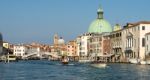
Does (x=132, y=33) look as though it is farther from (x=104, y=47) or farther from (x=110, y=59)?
(x=104, y=47)

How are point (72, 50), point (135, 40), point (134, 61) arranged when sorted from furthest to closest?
point (72, 50), point (135, 40), point (134, 61)

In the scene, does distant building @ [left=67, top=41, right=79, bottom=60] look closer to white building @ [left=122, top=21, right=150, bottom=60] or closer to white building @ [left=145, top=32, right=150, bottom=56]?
white building @ [left=122, top=21, right=150, bottom=60]

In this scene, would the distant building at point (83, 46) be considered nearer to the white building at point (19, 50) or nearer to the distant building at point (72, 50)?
the distant building at point (72, 50)

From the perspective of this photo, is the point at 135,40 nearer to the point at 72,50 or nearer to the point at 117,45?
the point at 117,45

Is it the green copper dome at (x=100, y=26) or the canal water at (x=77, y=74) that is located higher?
the green copper dome at (x=100, y=26)

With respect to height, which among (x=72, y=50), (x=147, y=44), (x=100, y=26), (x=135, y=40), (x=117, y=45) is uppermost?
(x=100, y=26)

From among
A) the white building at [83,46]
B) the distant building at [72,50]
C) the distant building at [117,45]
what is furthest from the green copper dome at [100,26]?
the distant building at [72,50]

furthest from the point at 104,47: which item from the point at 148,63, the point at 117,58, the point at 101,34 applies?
the point at 148,63

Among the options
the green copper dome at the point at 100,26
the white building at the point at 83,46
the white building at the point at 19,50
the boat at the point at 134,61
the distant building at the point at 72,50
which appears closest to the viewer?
the boat at the point at 134,61

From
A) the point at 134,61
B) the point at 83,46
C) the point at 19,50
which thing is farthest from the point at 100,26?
the point at 19,50

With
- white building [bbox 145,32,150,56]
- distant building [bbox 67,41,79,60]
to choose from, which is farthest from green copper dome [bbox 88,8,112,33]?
white building [bbox 145,32,150,56]

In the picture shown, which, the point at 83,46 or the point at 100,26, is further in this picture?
the point at 83,46

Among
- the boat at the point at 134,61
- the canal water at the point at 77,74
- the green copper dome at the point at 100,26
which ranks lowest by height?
the canal water at the point at 77,74

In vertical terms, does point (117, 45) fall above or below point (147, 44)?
above
